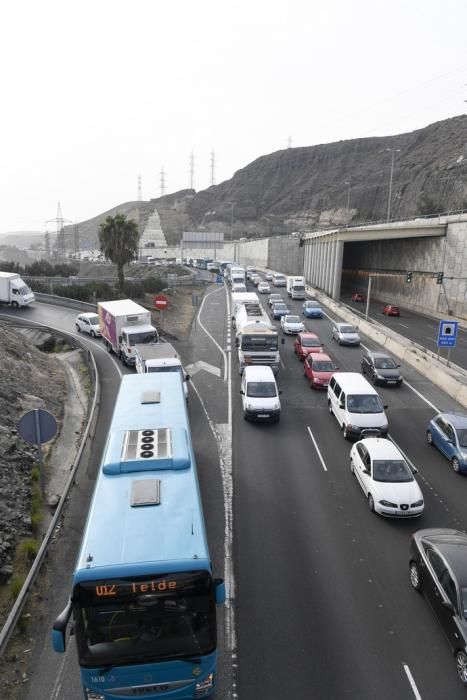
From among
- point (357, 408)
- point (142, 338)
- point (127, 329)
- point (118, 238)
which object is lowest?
point (357, 408)

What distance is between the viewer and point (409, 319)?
54156 millimetres

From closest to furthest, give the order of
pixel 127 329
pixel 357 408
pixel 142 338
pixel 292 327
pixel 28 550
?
pixel 28 550 < pixel 357 408 < pixel 142 338 < pixel 127 329 < pixel 292 327

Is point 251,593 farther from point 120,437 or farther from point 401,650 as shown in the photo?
point 120,437

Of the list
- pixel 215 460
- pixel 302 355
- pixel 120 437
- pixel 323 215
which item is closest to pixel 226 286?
pixel 302 355

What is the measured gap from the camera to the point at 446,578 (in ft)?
34.3

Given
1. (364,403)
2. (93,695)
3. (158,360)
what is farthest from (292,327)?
(93,695)

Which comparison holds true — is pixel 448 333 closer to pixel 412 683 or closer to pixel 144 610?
pixel 412 683

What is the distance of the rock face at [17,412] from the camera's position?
13211 millimetres

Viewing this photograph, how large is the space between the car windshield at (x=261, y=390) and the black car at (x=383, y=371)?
7.85 metres

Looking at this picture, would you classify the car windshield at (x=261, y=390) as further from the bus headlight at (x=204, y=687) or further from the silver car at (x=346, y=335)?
the silver car at (x=346, y=335)

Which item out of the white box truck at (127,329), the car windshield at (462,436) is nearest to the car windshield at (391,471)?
the car windshield at (462,436)

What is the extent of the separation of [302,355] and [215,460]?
16085mm

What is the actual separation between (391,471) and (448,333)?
14325 millimetres

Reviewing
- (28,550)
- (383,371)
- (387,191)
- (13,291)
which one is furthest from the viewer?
(387,191)
